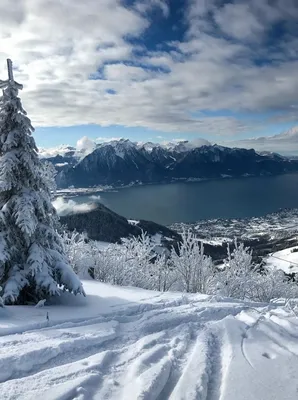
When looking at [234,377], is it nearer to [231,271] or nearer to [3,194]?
[3,194]

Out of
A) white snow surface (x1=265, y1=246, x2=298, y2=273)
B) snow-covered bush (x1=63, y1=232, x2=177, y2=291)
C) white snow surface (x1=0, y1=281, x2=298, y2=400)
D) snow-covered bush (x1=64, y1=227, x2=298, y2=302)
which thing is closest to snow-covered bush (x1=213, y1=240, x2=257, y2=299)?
snow-covered bush (x1=64, y1=227, x2=298, y2=302)

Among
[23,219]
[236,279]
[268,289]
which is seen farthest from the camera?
[268,289]

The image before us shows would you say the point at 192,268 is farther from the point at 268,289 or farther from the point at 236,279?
the point at 268,289

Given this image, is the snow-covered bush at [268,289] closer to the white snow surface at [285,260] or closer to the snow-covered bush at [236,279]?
the snow-covered bush at [236,279]

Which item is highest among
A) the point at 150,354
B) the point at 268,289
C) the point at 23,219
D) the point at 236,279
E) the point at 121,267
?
the point at 23,219

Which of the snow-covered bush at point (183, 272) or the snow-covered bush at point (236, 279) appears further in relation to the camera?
the snow-covered bush at point (183, 272)

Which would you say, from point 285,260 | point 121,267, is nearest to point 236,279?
point 121,267

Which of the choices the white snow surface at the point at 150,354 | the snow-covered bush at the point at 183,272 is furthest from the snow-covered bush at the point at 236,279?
the white snow surface at the point at 150,354

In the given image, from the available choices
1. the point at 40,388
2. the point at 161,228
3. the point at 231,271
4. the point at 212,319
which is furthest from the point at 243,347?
the point at 161,228
